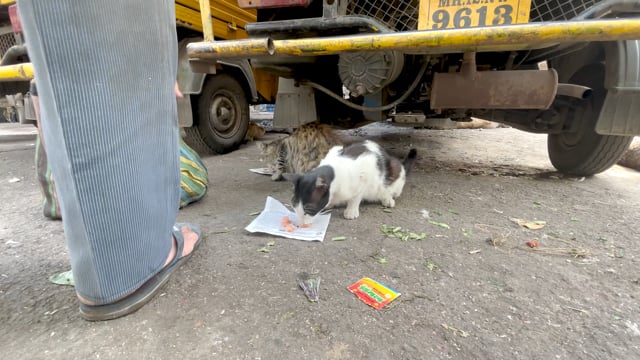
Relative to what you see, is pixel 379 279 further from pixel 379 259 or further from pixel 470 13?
pixel 470 13

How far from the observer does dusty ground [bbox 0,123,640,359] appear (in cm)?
106

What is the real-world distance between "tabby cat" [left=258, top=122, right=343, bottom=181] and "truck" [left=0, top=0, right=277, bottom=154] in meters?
0.90

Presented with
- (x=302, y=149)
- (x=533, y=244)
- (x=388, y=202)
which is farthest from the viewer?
(x=302, y=149)

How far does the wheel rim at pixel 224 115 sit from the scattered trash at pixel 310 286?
9.97 ft

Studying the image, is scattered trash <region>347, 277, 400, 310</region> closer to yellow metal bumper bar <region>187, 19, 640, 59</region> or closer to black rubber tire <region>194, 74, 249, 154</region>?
yellow metal bumper bar <region>187, 19, 640, 59</region>

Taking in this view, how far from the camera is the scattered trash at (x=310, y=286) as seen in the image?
1.32 metres

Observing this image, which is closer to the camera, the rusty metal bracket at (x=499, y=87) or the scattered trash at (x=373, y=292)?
the scattered trash at (x=373, y=292)

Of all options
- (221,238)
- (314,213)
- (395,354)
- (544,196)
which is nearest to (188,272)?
(221,238)

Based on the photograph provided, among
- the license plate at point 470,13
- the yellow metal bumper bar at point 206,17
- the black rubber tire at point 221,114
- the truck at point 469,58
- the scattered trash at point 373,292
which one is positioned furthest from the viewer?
the black rubber tire at point 221,114

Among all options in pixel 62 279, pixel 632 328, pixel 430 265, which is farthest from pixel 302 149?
pixel 632 328

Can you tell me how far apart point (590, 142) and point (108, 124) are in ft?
12.0

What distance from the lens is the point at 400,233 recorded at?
1.95 metres

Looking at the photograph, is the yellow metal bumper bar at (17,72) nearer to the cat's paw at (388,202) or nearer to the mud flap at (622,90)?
the cat's paw at (388,202)

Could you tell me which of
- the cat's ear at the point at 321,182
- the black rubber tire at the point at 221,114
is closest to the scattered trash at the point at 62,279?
the cat's ear at the point at 321,182
